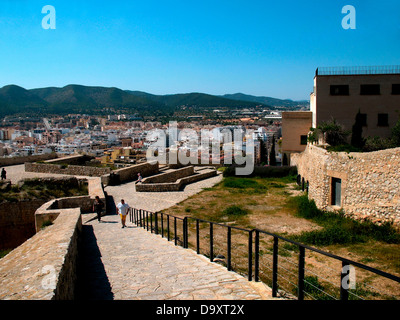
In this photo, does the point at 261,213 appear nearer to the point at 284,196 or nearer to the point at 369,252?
the point at 284,196

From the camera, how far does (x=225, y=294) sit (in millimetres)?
3963

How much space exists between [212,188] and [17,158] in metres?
16.3

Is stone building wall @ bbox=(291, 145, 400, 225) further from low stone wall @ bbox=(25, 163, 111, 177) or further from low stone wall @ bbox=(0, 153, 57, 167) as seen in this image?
low stone wall @ bbox=(0, 153, 57, 167)

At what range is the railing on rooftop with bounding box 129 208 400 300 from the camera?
399 centimetres

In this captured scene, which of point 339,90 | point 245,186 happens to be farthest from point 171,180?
point 339,90

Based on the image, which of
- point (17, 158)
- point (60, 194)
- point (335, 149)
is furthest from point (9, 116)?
point (335, 149)

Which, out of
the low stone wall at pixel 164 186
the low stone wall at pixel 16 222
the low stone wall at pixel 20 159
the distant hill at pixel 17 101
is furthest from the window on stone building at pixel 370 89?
the distant hill at pixel 17 101

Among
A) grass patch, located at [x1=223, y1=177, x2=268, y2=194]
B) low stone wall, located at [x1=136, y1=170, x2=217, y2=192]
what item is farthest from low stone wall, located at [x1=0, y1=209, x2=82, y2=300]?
grass patch, located at [x1=223, y1=177, x2=268, y2=194]

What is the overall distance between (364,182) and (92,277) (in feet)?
30.4

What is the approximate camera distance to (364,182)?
10812 millimetres

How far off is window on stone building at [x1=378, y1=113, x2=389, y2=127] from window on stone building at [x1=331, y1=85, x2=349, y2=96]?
2.64 m

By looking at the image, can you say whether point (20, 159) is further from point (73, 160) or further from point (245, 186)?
point (245, 186)

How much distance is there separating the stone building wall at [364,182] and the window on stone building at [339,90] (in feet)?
34.5
